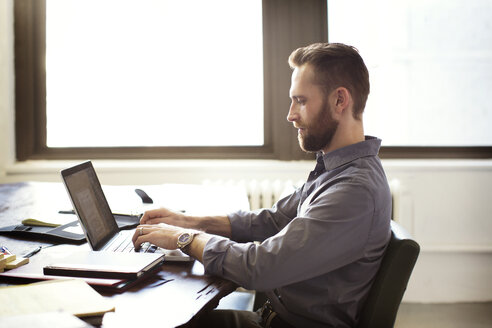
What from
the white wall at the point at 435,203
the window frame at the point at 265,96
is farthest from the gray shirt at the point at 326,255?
the window frame at the point at 265,96

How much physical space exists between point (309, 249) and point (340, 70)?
53 centimetres

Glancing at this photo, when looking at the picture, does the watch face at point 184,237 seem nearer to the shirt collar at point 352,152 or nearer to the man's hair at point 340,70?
the shirt collar at point 352,152

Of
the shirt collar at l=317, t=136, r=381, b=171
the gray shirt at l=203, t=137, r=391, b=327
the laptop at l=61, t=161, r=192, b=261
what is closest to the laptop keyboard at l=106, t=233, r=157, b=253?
the laptop at l=61, t=161, r=192, b=261

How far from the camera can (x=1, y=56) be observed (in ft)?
9.71

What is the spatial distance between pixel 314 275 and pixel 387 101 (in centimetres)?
206

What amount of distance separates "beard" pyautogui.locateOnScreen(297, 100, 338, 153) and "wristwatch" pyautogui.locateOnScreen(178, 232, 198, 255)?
0.44 meters

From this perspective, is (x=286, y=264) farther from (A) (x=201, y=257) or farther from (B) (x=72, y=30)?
(B) (x=72, y=30)

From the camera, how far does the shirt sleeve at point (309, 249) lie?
1068 mm

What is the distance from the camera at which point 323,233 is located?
1071 mm

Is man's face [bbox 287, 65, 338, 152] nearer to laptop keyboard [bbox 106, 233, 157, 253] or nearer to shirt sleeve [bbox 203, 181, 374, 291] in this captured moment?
shirt sleeve [bbox 203, 181, 374, 291]

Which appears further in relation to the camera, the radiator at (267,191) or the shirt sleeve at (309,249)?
the radiator at (267,191)

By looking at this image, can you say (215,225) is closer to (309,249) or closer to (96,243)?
(96,243)

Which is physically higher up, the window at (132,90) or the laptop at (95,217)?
the window at (132,90)

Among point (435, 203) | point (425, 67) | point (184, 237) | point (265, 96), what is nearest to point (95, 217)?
point (184, 237)
